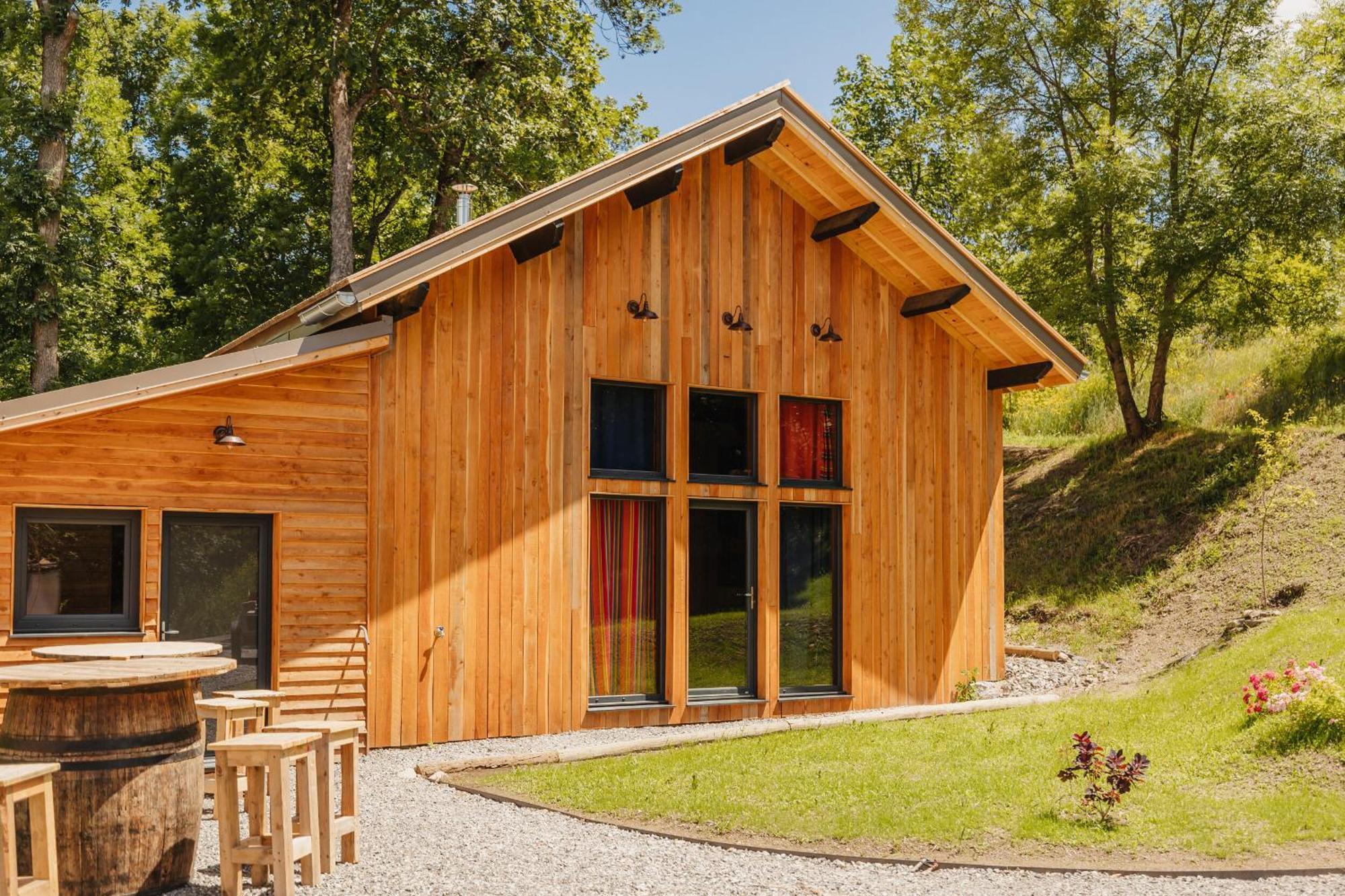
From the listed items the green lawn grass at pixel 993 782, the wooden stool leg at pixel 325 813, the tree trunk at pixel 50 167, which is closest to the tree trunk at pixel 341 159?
the tree trunk at pixel 50 167

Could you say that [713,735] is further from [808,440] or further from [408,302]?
[408,302]

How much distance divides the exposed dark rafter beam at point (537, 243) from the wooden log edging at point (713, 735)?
4.17 meters

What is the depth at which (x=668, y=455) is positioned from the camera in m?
10.7

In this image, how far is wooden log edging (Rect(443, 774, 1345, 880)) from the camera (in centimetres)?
575

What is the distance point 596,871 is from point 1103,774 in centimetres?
305

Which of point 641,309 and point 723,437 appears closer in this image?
point 641,309

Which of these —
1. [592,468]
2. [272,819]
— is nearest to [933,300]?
[592,468]

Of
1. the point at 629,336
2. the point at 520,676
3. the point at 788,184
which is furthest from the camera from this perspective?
the point at 788,184

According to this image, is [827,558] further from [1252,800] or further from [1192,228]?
[1192,228]

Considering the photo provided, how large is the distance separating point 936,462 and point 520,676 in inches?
201

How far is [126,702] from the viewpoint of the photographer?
16.9ft

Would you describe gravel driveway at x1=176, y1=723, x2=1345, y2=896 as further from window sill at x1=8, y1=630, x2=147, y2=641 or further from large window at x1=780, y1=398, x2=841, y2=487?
large window at x1=780, y1=398, x2=841, y2=487


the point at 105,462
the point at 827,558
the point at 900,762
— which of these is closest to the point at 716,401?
the point at 827,558

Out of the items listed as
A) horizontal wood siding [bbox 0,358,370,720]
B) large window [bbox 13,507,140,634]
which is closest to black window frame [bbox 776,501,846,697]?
horizontal wood siding [bbox 0,358,370,720]
